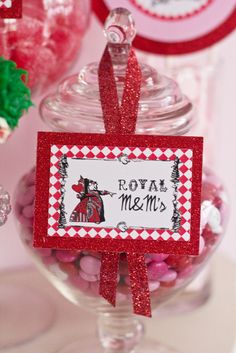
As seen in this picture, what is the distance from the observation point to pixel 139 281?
25.8 inches

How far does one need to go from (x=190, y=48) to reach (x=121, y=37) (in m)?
0.18

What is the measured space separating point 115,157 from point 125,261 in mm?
103

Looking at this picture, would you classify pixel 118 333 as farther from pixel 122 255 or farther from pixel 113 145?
pixel 113 145

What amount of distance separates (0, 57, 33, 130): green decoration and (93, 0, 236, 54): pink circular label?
20 centimetres

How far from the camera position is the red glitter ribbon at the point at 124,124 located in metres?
0.64

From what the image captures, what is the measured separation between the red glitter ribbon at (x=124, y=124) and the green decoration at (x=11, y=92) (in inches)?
3.0

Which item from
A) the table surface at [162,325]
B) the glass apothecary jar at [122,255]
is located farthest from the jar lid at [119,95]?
the table surface at [162,325]

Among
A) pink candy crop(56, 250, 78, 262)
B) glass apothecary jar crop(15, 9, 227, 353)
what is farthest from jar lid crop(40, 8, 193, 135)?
pink candy crop(56, 250, 78, 262)

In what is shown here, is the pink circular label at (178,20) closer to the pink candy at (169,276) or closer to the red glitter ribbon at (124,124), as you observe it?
the red glitter ribbon at (124,124)

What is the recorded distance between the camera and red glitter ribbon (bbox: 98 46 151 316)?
644 mm

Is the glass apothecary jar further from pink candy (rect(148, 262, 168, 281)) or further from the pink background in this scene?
the pink background

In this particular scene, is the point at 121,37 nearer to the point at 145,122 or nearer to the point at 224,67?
the point at 145,122

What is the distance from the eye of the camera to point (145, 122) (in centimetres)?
67

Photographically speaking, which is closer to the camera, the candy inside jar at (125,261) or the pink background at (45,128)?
the candy inside jar at (125,261)
